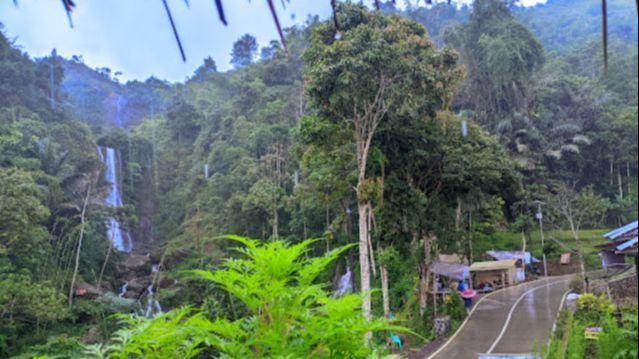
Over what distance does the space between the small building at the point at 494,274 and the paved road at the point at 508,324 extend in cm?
232

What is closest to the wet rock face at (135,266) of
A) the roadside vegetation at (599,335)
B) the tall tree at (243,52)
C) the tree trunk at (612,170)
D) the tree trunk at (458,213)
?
the tree trunk at (458,213)

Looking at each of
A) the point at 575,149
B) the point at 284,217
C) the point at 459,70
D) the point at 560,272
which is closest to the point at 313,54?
the point at 459,70

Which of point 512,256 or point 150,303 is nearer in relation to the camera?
point 150,303

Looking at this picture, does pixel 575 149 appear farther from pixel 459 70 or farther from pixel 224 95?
pixel 224 95

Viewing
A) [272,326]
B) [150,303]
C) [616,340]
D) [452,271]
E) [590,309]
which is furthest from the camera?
[150,303]

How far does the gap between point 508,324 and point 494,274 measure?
370 inches

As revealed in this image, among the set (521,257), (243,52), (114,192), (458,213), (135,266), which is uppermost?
(243,52)

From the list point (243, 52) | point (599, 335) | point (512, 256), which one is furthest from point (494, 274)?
point (243, 52)

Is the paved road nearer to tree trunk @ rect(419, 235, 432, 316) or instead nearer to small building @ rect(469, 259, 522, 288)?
tree trunk @ rect(419, 235, 432, 316)

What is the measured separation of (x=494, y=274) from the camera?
72.8ft

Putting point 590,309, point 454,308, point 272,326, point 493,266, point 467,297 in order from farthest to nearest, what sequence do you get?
point 493,266 → point 467,297 → point 454,308 → point 590,309 → point 272,326

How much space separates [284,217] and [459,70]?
46.3 ft

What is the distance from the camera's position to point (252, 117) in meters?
36.1

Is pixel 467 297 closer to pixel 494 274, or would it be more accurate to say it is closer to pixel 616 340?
pixel 494 274
